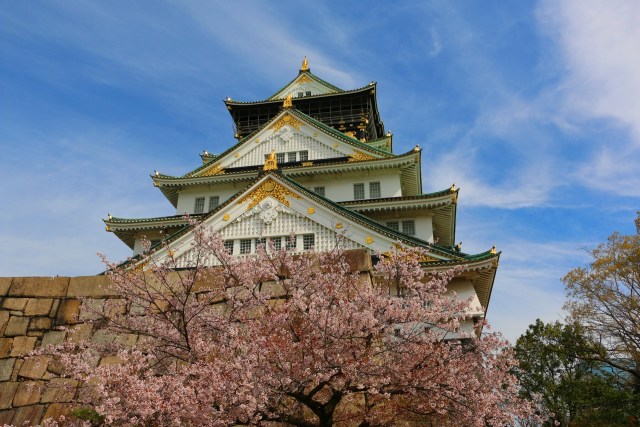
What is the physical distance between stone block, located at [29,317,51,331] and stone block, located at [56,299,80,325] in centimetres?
22

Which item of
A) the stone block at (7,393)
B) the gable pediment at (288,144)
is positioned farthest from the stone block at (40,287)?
the gable pediment at (288,144)

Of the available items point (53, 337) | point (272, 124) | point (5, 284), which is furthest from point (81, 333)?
point (272, 124)

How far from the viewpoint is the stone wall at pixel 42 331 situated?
886cm

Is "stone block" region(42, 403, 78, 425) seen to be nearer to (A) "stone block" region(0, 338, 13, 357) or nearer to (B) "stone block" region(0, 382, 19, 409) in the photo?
(B) "stone block" region(0, 382, 19, 409)

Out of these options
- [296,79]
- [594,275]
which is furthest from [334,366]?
[296,79]

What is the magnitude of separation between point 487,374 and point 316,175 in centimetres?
1756

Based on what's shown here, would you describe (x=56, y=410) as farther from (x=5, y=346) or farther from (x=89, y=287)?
(x=89, y=287)

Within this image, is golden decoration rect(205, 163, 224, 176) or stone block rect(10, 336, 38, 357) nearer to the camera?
stone block rect(10, 336, 38, 357)

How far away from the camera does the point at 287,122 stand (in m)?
26.0

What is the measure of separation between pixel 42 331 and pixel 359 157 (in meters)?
16.9

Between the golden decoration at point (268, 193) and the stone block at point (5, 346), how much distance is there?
9.06m

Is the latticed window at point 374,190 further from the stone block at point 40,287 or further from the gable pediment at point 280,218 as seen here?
the stone block at point 40,287

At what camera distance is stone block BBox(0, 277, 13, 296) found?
10281mm

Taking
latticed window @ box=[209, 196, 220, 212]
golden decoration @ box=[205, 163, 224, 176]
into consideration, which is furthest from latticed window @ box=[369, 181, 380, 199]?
latticed window @ box=[209, 196, 220, 212]
